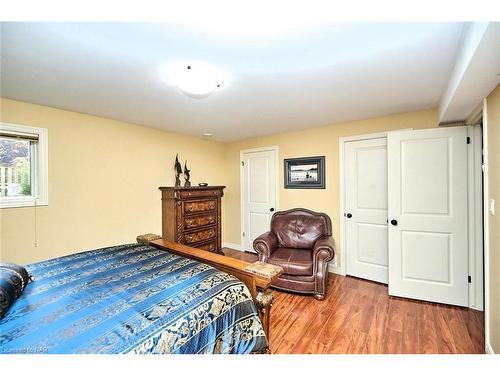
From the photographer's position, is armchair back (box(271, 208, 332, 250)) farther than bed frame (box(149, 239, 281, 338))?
Yes

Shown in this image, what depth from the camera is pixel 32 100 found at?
2.19 meters

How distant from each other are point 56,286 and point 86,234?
170 centimetres

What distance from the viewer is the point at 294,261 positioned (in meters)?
2.58

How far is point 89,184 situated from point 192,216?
55.9 inches

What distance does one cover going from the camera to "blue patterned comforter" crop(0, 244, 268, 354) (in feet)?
2.75

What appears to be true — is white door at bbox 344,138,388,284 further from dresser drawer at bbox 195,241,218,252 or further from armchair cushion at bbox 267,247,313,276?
dresser drawer at bbox 195,241,218,252

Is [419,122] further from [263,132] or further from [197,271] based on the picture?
[197,271]

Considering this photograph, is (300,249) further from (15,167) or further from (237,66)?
(15,167)

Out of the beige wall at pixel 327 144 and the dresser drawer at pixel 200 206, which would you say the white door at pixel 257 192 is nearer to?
the beige wall at pixel 327 144

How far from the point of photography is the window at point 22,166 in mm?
2176

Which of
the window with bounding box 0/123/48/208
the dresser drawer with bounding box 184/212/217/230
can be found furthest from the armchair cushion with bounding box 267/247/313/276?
the window with bounding box 0/123/48/208

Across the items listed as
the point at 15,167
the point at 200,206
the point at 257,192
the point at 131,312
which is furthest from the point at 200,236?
the point at 131,312

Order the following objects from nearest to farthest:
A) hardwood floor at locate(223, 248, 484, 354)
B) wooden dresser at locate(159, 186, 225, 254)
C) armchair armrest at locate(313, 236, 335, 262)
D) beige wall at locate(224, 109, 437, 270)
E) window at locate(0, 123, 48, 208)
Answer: hardwood floor at locate(223, 248, 484, 354), window at locate(0, 123, 48, 208), armchair armrest at locate(313, 236, 335, 262), beige wall at locate(224, 109, 437, 270), wooden dresser at locate(159, 186, 225, 254)

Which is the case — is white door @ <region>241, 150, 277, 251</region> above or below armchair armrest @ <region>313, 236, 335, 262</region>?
above
